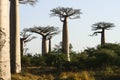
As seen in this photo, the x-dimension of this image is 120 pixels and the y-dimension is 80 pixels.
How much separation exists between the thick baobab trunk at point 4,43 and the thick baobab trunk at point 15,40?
11601 mm

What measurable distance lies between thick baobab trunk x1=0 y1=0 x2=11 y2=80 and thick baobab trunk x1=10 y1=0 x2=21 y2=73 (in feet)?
38.1

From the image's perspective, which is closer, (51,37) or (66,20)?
(66,20)

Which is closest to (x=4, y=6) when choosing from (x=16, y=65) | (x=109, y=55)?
(x=16, y=65)

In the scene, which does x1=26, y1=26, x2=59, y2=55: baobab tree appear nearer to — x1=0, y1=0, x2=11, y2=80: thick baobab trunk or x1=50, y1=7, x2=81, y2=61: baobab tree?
x1=50, y1=7, x2=81, y2=61: baobab tree

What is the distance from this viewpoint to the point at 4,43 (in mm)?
2404

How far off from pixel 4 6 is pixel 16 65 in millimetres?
11919

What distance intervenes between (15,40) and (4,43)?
12015 mm

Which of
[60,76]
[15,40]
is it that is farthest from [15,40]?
[60,76]

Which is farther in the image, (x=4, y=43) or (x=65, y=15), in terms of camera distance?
(x=65, y=15)

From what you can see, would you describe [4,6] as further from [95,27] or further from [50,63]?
[95,27]

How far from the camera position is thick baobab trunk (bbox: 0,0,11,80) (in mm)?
2344

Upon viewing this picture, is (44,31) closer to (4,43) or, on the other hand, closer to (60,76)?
(60,76)

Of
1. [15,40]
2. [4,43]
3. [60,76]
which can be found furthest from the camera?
[15,40]

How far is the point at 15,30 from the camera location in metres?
14.4
